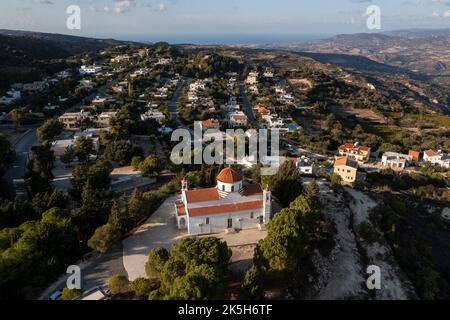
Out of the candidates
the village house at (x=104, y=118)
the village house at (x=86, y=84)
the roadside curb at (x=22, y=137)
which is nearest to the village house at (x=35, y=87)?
the village house at (x=86, y=84)

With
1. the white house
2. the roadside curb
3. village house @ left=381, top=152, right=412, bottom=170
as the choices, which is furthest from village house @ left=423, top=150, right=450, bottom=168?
the white house

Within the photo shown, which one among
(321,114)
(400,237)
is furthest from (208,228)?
(321,114)

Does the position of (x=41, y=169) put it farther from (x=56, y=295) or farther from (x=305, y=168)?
(x=305, y=168)

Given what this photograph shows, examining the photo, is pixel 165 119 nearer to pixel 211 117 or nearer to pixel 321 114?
pixel 211 117

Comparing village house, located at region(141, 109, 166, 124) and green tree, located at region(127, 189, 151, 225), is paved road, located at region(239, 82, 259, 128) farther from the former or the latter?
green tree, located at region(127, 189, 151, 225)

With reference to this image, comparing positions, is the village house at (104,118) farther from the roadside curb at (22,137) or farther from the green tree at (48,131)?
the roadside curb at (22,137)
